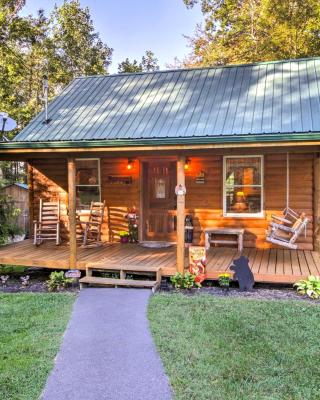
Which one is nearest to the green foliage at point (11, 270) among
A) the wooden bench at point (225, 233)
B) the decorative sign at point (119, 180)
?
the decorative sign at point (119, 180)

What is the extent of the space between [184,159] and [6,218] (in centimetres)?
457

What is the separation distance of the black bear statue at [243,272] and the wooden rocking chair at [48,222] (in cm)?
424

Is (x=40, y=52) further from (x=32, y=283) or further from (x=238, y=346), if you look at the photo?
(x=238, y=346)

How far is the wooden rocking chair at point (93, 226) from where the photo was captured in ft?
26.9

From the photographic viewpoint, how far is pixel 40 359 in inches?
136

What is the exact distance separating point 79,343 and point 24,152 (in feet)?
12.8

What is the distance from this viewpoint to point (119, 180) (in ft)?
28.3

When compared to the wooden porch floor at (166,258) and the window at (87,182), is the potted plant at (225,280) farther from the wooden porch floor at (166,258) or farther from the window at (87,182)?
the window at (87,182)

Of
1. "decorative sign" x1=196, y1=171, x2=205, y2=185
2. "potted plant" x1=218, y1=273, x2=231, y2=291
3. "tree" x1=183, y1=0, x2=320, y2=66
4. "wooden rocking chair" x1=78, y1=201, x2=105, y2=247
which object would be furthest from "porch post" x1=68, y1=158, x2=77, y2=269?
"tree" x1=183, y1=0, x2=320, y2=66

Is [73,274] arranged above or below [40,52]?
below

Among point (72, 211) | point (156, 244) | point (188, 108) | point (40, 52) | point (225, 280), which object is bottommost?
point (225, 280)

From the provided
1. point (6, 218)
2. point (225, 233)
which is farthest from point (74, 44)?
point (225, 233)

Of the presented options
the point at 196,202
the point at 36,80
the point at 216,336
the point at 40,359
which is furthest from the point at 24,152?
the point at 36,80

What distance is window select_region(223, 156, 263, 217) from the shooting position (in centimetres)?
780
